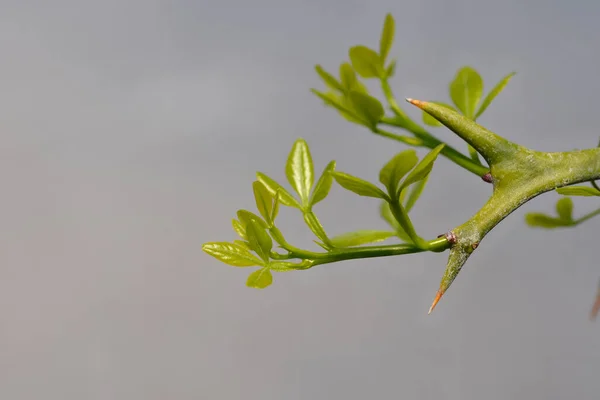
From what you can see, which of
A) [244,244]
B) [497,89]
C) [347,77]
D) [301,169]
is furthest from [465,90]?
[244,244]

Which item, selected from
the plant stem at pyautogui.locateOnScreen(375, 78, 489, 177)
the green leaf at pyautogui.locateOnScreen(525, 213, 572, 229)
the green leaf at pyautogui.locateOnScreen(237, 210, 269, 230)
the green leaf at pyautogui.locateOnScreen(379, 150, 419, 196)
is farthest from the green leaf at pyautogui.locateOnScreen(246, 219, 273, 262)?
the green leaf at pyautogui.locateOnScreen(525, 213, 572, 229)

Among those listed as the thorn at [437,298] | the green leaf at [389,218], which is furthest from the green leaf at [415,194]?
the thorn at [437,298]

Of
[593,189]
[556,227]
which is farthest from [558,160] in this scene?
[556,227]

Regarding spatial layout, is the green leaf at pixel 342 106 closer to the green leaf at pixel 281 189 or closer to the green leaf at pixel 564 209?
the green leaf at pixel 281 189

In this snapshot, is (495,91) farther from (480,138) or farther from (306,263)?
(306,263)

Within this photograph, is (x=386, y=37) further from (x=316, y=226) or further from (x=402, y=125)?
(x=316, y=226)

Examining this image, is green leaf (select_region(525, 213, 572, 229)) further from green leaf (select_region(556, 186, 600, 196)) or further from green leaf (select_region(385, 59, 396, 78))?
green leaf (select_region(385, 59, 396, 78))
